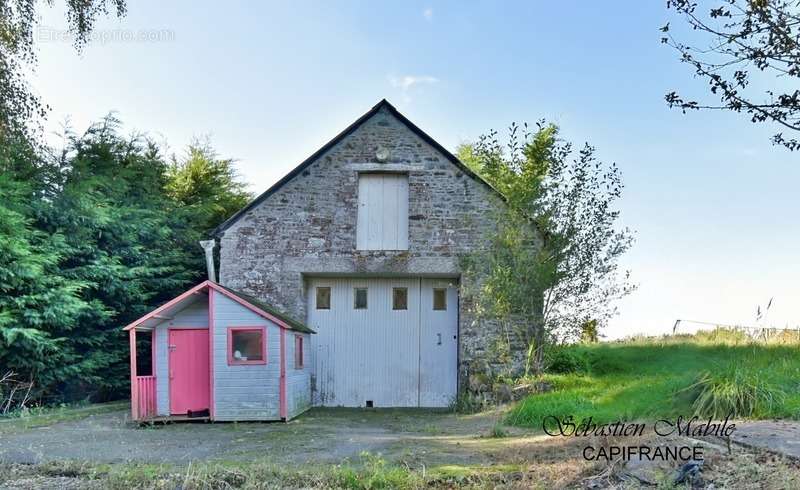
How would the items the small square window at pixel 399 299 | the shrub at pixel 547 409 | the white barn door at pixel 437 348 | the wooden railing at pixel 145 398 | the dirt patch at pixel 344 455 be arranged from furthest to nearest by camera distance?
the small square window at pixel 399 299, the white barn door at pixel 437 348, the wooden railing at pixel 145 398, the shrub at pixel 547 409, the dirt patch at pixel 344 455

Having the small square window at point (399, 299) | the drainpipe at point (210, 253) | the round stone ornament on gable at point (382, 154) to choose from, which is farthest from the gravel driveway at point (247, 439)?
the round stone ornament on gable at point (382, 154)

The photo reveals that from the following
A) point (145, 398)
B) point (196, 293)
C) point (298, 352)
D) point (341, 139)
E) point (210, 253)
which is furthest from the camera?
point (341, 139)

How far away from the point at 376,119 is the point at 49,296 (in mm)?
6867

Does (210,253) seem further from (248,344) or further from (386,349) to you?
(386,349)

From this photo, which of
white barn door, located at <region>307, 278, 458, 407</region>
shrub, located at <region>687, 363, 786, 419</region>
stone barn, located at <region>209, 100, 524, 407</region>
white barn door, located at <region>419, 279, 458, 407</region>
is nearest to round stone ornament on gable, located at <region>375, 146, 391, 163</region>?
stone barn, located at <region>209, 100, 524, 407</region>

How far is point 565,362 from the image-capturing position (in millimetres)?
13883

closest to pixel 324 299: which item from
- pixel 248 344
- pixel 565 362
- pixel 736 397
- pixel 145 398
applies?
pixel 248 344

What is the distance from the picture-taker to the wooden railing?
10.6 meters

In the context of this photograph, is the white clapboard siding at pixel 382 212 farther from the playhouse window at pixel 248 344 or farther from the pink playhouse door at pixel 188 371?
the pink playhouse door at pixel 188 371

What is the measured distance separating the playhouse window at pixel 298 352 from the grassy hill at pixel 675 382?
3.84m

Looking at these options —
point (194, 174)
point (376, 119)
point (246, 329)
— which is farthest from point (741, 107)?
point (194, 174)

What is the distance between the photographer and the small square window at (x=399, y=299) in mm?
13930

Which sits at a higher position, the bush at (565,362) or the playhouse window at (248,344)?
the playhouse window at (248,344)
